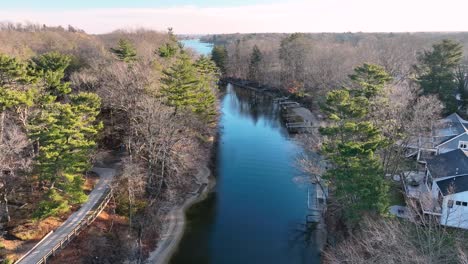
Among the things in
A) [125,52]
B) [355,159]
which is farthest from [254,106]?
[355,159]

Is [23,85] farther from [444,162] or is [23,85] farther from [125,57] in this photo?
[444,162]

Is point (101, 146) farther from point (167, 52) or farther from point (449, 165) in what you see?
point (449, 165)

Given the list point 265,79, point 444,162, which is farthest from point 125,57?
point 265,79

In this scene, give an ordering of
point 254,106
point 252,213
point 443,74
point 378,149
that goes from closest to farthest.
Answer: point 378,149, point 252,213, point 443,74, point 254,106

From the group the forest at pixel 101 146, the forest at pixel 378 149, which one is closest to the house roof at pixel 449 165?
the forest at pixel 378 149

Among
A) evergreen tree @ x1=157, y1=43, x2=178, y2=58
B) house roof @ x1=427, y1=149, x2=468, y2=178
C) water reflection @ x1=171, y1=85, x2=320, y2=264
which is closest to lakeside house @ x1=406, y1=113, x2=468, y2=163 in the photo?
house roof @ x1=427, y1=149, x2=468, y2=178

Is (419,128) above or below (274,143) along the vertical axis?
above
